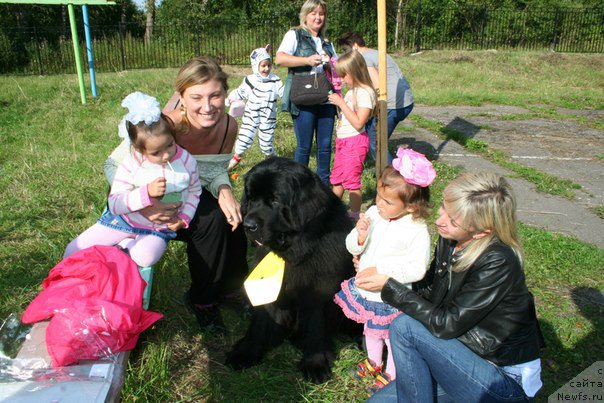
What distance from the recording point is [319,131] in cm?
551

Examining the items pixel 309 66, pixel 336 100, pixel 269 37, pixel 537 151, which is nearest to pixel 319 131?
pixel 309 66

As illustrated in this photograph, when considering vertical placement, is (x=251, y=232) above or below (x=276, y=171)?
below

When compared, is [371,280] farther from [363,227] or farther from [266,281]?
[266,281]

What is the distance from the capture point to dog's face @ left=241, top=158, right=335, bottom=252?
9.52 ft

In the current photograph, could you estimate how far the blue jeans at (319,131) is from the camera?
17.7 feet

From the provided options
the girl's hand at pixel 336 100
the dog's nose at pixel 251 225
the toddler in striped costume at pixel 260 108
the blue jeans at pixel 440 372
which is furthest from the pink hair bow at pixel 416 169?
the toddler in striped costume at pixel 260 108

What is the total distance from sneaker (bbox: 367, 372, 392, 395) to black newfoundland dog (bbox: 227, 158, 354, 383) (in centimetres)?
28

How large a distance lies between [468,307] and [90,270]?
173cm

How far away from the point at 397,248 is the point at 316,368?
881mm

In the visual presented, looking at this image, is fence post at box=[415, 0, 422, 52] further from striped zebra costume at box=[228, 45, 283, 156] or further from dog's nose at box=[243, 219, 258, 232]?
dog's nose at box=[243, 219, 258, 232]

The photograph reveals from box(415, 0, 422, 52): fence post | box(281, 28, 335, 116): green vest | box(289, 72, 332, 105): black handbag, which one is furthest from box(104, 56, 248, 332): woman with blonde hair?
box(415, 0, 422, 52): fence post

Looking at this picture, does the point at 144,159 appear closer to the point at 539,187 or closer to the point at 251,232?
the point at 251,232

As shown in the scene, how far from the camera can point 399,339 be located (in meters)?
2.38

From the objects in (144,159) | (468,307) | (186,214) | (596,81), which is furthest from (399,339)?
(596,81)
